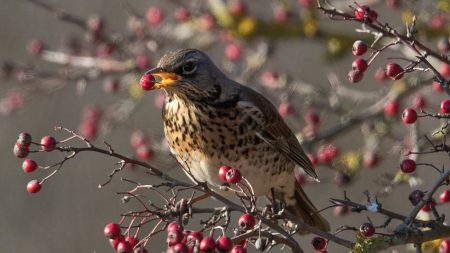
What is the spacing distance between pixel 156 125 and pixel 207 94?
5.27 m

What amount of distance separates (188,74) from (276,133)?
2.23ft

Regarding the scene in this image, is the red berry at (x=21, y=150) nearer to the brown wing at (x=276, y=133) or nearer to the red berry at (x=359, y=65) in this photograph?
the red berry at (x=359, y=65)

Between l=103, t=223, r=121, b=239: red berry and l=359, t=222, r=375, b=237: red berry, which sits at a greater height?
l=359, t=222, r=375, b=237: red berry

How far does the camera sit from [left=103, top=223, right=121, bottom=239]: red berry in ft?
10.1

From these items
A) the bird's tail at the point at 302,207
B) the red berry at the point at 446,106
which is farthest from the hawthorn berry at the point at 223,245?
the bird's tail at the point at 302,207

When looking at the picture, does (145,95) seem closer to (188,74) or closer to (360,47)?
(188,74)

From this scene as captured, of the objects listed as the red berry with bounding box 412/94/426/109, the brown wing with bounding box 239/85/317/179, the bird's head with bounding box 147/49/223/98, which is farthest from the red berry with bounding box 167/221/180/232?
the brown wing with bounding box 239/85/317/179

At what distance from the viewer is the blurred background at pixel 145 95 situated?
201 inches

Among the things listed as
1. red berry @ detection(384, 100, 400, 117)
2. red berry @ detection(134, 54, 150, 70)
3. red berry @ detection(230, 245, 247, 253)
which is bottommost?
red berry @ detection(230, 245, 247, 253)

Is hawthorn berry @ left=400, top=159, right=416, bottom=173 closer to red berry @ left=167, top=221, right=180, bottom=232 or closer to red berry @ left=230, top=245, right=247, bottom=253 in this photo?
red berry @ left=230, top=245, right=247, bottom=253

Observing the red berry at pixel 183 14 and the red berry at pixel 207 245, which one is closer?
the red berry at pixel 207 245

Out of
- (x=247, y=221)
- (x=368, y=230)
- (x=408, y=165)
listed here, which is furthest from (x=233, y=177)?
(x=408, y=165)

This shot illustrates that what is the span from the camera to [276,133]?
4664 mm

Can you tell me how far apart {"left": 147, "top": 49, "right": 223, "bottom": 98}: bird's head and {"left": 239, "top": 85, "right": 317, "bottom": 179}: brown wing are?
0.22m
